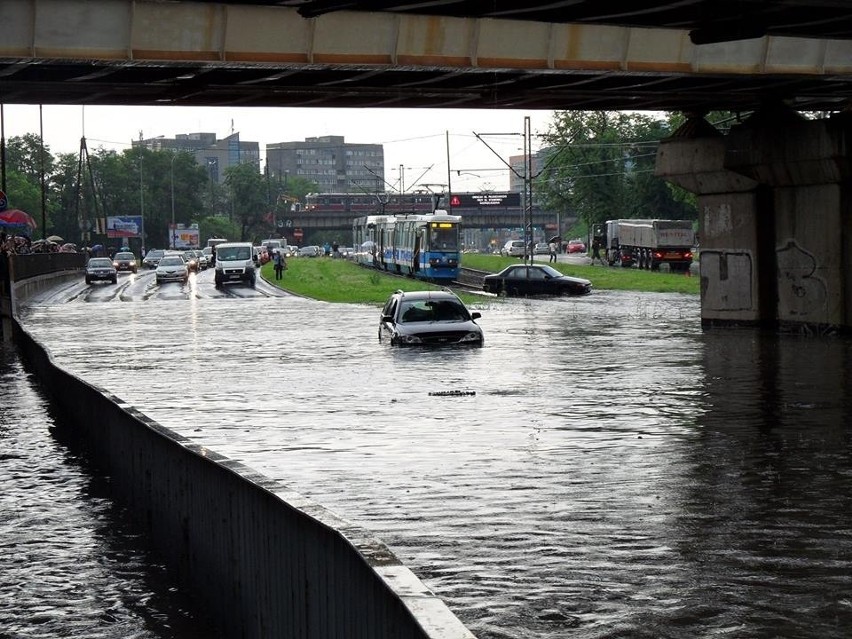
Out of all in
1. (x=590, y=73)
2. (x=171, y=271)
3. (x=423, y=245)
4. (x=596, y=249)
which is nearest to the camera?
(x=590, y=73)

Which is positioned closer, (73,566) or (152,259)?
(73,566)

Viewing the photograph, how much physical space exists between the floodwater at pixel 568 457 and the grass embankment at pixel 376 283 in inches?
1086

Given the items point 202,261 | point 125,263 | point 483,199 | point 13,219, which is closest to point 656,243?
point 125,263

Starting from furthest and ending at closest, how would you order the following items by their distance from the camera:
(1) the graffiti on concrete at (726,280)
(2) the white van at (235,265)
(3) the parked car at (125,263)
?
(3) the parked car at (125,263)
(2) the white van at (235,265)
(1) the graffiti on concrete at (726,280)

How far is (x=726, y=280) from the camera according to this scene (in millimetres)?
40375

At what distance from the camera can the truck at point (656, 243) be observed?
9106 centimetres

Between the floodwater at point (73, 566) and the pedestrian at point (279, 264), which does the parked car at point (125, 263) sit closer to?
the pedestrian at point (279, 264)

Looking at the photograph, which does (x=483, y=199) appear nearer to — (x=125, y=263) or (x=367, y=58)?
(x=125, y=263)

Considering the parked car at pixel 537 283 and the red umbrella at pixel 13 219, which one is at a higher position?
the red umbrella at pixel 13 219

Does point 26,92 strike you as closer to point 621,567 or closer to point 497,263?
point 621,567

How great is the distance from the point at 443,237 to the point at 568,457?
203ft

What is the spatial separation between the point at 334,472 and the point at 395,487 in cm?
125

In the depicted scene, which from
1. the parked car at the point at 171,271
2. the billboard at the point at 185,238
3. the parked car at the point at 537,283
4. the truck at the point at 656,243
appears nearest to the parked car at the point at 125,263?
the parked car at the point at 171,271

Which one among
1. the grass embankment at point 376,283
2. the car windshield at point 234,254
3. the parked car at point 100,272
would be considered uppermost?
the car windshield at point 234,254
